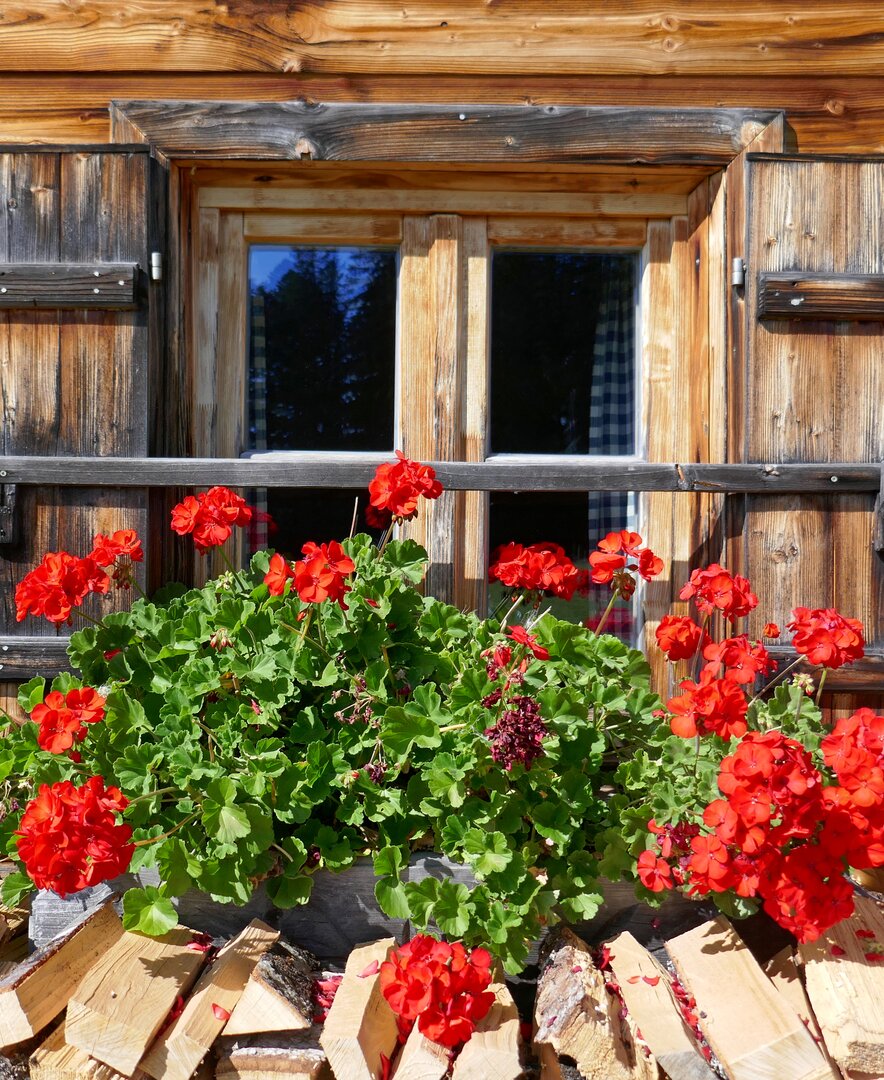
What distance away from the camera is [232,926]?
5.86 feet

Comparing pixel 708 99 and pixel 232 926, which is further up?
pixel 708 99

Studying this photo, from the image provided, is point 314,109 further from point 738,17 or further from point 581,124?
point 738,17

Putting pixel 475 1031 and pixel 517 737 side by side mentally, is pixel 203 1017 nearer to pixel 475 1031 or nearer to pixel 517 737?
pixel 475 1031

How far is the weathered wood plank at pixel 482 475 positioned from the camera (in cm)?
226

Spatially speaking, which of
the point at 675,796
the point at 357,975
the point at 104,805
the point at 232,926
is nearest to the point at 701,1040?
the point at 675,796

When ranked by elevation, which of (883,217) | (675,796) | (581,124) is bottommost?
(675,796)

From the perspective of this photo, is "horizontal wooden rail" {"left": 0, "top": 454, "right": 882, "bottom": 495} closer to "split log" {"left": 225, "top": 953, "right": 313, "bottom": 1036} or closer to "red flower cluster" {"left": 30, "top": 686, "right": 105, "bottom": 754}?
"red flower cluster" {"left": 30, "top": 686, "right": 105, "bottom": 754}

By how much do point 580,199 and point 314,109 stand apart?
0.78 metres

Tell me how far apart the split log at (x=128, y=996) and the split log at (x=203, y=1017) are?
0.11ft

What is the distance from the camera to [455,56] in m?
2.37

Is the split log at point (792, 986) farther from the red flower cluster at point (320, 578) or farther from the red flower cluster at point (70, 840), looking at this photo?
the red flower cluster at point (70, 840)

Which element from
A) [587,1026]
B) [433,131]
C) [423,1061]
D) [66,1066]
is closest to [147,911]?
[66,1066]

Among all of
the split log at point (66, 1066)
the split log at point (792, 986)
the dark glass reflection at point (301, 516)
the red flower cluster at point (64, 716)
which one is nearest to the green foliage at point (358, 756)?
the red flower cluster at point (64, 716)

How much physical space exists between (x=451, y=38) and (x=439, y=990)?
89.0 inches
